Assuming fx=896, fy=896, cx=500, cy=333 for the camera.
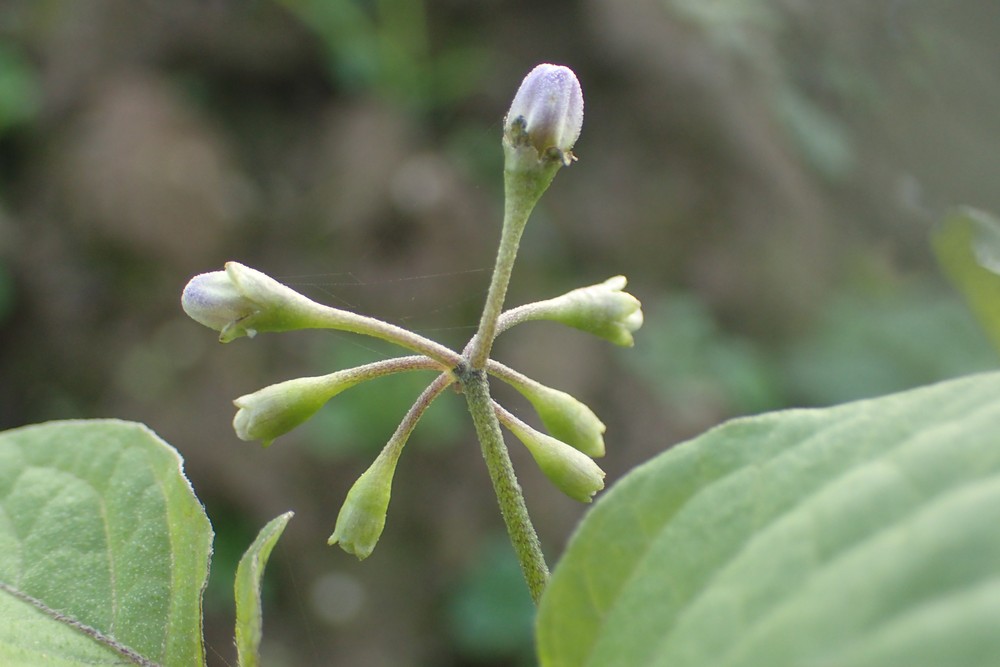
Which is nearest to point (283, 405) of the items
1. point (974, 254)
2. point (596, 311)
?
point (596, 311)

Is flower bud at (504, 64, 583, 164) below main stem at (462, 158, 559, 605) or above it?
above

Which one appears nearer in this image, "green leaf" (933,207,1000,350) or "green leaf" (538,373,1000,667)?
"green leaf" (538,373,1000,667)

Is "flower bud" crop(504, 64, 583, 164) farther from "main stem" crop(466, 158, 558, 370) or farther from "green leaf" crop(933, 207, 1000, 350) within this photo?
"green leaf" crop(933, 207, 1000, 350)

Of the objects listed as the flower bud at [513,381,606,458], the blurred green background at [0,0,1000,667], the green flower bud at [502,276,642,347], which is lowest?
the flower bud at [513,381,606,458]

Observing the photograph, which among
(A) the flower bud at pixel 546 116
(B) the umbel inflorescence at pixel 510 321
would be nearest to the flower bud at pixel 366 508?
(B) the umbel inflorescence at pixel 510 321

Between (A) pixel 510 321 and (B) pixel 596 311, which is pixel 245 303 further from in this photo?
(B) pixel 596 311

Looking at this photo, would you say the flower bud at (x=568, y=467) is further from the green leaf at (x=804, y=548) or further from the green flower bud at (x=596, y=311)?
the green leaf at (x=804, y=548)

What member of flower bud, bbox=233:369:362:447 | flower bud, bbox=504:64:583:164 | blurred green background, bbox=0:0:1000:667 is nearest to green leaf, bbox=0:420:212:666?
flower bud, bbox=233:369:362:447

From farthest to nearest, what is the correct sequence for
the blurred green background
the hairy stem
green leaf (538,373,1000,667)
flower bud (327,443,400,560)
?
the blurred green background < flower bud (327,443,400,560) < the hairy stem < green leaf (538,373,1000,667)
